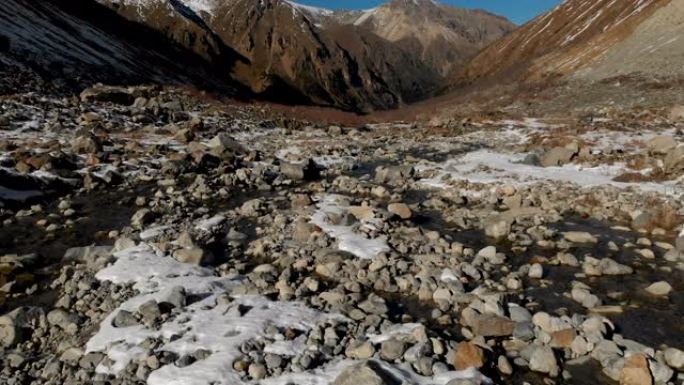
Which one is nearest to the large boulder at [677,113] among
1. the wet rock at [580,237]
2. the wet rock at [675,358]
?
the wet rock at [580,237]

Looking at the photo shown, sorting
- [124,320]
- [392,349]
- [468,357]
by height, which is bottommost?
[124,320]

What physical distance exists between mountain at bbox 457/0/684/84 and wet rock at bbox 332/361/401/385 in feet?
188

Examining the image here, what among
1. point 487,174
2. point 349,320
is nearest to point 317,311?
point 349,320

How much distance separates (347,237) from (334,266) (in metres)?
2.17

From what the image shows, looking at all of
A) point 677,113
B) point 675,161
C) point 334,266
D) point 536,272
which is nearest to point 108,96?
point 334,266

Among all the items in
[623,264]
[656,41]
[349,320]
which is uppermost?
[656,41]

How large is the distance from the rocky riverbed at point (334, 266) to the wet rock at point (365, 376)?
1.1 inches

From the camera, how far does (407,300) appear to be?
1075cm

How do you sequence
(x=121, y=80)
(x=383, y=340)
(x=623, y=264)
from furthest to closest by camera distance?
(x=121, y=80) < (x=623, y=264) < (x=383, y=340)

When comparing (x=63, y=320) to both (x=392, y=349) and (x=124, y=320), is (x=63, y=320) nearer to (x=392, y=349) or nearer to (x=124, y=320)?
(x=124, y=320)

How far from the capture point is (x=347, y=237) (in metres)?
14.1

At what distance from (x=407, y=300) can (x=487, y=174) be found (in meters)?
13.2

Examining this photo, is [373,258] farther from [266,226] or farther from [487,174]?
[487,174]

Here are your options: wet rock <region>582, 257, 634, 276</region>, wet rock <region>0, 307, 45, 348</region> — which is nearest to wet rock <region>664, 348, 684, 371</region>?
wet rock <region>582, 257, 634, 276</region>
